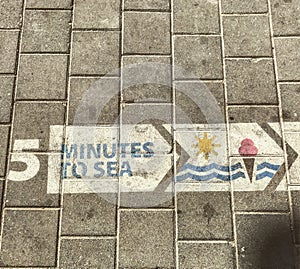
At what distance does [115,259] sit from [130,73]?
63.2 inches

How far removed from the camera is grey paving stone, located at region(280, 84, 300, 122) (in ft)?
10.4

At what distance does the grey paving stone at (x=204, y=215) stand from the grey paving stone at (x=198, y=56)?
108 centimetres

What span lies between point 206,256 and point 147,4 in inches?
93.3

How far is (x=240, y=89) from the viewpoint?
10.7 feet

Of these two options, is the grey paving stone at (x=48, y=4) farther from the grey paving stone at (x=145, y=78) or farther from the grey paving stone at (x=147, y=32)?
the grey paving stone at (x=145, y=78)

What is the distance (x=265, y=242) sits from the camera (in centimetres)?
290

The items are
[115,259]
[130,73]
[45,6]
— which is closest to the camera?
[115,259]

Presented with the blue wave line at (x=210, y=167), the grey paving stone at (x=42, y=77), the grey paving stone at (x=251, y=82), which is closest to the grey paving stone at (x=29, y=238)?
the grey paving stone at (x=42, y=77)

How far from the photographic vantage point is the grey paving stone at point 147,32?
3.41 m

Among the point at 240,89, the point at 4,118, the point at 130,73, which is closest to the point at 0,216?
the point at 4,118

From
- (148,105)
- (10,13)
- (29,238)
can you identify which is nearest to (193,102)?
(148,105)

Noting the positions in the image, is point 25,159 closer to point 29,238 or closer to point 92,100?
point 29,238

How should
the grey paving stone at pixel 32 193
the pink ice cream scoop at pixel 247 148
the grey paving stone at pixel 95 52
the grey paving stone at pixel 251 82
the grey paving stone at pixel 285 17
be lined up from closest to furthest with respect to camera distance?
1. the grey paving stone at pixel 32 193
2. the pink ice cream scoop at pixel 247 148
3. the grey paving stone at pixel 251 82
4. the grey paving stone at pixel 95 52
5. the grey paving stone at pixel 285 17

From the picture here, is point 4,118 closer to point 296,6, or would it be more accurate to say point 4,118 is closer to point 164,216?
point 164,216
